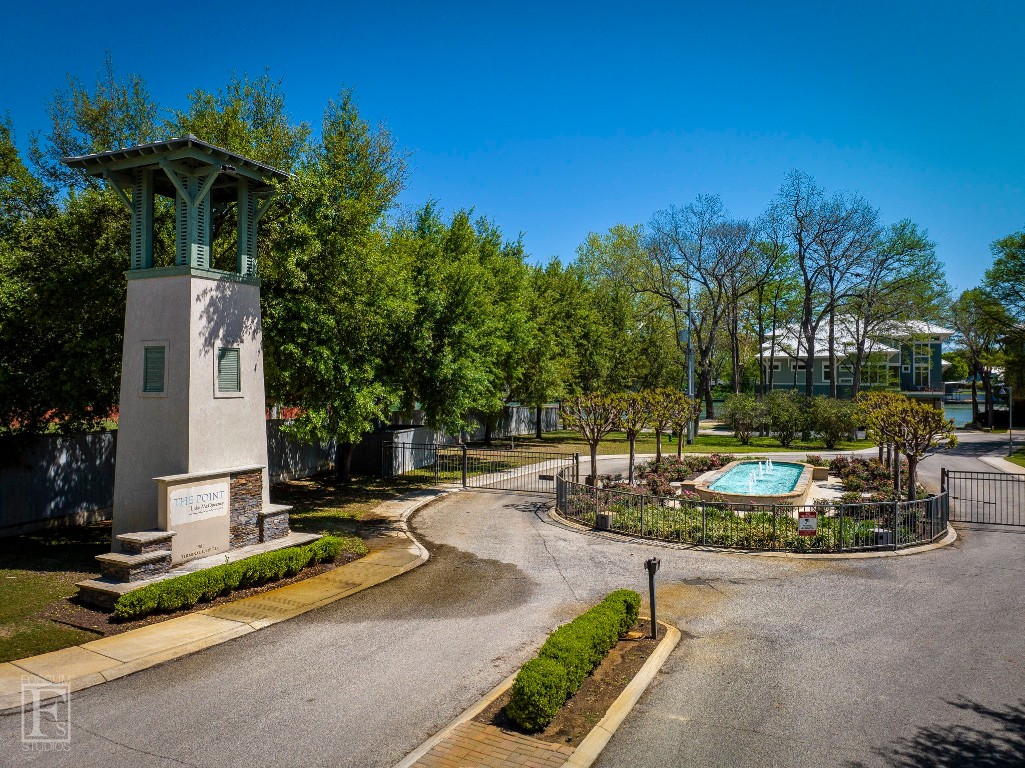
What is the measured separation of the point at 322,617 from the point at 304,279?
9102 mm

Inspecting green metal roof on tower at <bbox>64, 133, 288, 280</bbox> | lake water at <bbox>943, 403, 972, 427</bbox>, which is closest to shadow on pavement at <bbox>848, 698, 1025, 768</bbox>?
green metal roof on tower at <bbox>64, 133, 288, 280</bbox>

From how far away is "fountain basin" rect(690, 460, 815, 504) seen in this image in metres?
21.0

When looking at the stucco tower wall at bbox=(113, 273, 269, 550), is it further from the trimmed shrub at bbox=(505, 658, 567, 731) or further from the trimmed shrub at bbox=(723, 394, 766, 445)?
the trimmed shrub at bbox=(723, 394, 766, 445)

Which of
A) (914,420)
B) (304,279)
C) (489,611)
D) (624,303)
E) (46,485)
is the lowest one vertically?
(489,611)

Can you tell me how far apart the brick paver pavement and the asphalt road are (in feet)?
1.50

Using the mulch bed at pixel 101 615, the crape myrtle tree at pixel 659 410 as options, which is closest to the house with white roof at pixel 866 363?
the crape myrtle tree at pixel 659 410

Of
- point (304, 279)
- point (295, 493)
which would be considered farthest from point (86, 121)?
point (295, 493)

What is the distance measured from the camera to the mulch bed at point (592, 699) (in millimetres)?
7441

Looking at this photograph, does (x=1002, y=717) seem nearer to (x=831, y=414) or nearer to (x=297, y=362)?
(x=297, y=362)

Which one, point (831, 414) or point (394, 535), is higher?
point (831, 414)

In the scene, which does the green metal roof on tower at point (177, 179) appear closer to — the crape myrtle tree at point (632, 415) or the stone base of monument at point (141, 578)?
the stone base of monument at point (141, 578)

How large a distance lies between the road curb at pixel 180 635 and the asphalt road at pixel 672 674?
301 millimetres

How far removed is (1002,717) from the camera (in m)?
7.97

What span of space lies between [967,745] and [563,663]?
14.6ft
